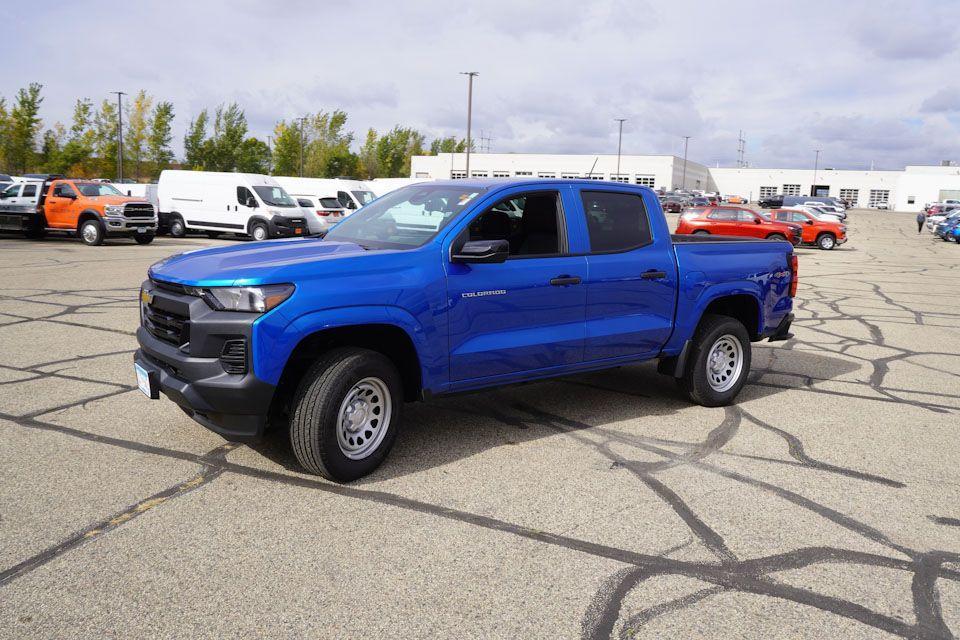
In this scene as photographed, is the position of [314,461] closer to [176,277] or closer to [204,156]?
[176,277]

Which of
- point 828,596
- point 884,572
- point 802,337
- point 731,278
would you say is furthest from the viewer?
point 802,337

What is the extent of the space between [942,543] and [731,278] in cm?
292

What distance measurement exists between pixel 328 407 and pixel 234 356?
0.57 metres

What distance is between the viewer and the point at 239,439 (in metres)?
4.25

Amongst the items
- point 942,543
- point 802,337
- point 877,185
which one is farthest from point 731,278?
point 877,185

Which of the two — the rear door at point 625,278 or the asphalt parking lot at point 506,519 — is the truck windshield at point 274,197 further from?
the rear door at point 625,278

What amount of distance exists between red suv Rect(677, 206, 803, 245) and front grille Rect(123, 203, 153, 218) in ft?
57.4

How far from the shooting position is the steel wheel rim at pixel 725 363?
6492 millimetres

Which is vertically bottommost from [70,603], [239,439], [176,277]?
[70,603]

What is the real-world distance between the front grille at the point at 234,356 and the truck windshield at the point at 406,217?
1252 millimetres

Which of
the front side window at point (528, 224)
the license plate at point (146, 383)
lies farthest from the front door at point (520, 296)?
the license plate at point (146, 383)

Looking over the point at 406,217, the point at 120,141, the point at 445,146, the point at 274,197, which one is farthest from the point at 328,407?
the point at 445,146

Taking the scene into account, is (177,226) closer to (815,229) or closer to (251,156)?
(815,229)

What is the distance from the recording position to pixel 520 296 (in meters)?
5.07
